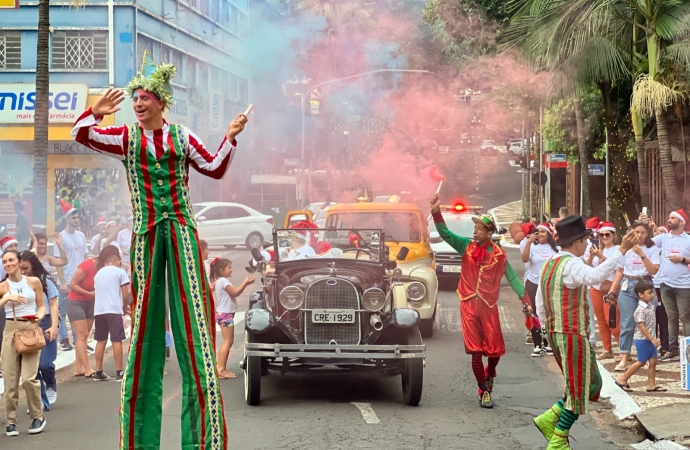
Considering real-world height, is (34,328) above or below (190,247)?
below


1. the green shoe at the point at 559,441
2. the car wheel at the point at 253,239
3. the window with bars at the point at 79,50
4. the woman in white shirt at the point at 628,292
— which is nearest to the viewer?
the green shoe at the point at 559,441

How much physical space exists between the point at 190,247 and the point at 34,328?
4078 millimetres

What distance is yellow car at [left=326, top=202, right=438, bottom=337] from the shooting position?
49.7 feet

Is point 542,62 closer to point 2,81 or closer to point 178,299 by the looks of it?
point 178,299

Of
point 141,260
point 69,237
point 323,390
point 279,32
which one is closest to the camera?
point 141,260

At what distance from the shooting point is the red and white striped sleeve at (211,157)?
5.46 metres

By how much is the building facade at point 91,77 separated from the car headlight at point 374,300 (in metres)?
24.2

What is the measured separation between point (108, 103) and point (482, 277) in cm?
543

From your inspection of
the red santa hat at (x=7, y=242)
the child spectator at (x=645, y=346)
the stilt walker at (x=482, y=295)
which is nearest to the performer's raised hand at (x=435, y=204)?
the stilt walker at (x=482, y=295)

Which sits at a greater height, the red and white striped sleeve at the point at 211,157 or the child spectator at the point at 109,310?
the red and white striped sleeve at the point at 211,157

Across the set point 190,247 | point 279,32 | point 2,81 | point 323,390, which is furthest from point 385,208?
point 2,81

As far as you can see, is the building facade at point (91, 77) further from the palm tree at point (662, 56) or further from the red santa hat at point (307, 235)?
the red santa hat at point (307, 235)

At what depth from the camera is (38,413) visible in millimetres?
8883

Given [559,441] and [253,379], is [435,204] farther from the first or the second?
[559,441]
